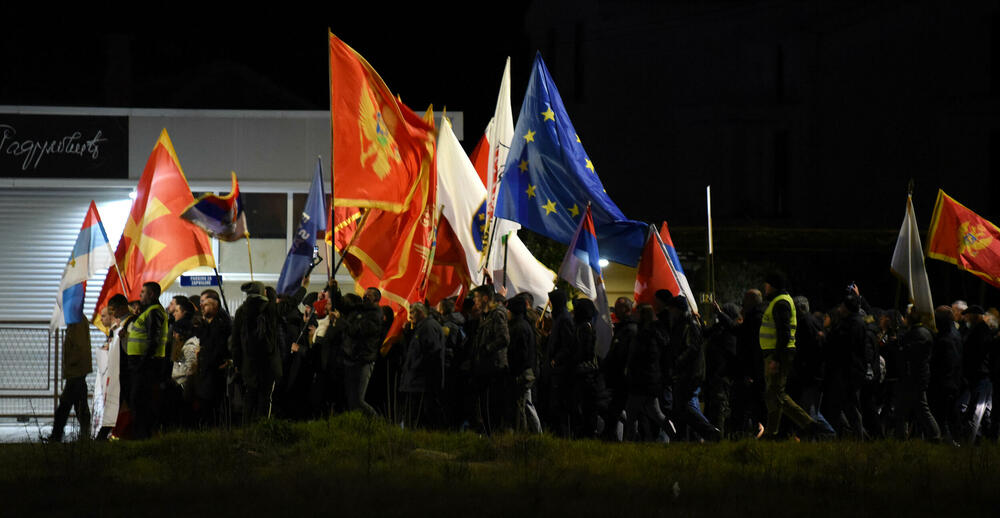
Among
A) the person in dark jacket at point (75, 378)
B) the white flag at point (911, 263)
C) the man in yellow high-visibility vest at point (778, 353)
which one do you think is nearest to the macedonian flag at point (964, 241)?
the white flag at point (911, 263)

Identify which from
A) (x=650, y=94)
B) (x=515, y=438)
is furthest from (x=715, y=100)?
(x=515, y=438)

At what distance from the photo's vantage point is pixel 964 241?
17.4 metres

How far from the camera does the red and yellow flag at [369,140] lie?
46.7 feet

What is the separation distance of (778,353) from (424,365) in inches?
149

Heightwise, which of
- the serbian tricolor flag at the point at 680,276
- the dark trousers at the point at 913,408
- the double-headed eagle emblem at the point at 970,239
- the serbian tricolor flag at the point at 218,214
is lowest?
→ the dark trousers at the point at 913,408

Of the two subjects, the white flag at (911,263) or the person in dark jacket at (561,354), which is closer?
the person in dark jacket at (561,354)

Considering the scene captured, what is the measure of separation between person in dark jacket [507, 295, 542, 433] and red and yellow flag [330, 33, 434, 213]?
208cm

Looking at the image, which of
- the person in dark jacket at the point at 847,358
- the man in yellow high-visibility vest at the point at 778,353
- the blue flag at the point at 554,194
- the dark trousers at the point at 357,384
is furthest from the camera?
the blue flag at the point at 554,194

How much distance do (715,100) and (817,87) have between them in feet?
9.53

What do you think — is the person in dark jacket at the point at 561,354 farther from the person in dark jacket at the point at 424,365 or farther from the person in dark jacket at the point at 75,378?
the person in dark jacket at the point at 75,378

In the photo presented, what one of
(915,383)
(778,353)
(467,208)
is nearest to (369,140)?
(467,208)

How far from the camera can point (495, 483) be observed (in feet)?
33.9

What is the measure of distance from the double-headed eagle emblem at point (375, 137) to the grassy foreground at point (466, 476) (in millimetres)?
3135

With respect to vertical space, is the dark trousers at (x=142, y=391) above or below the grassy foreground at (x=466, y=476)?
above
